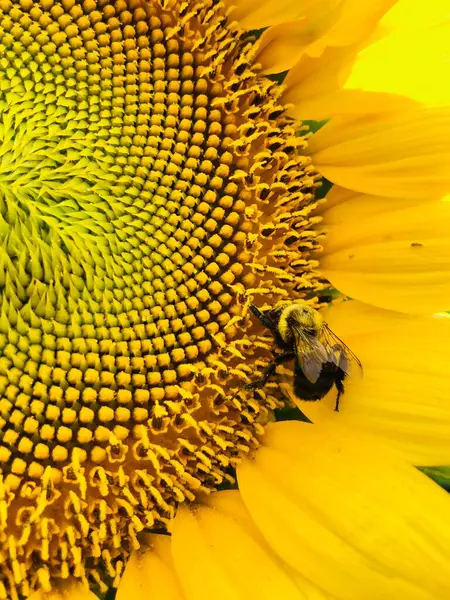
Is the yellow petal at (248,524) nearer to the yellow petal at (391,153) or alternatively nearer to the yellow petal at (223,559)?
the yellow petal at (223,559)

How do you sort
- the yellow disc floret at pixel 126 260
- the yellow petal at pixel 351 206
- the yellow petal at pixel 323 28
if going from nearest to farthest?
the yellow disc floret at pixel 126 260 → the yellow petal at pixel 323 28 → the yellow petal at pixel 351 206

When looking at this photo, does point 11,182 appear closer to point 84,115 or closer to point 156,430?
point 84,115

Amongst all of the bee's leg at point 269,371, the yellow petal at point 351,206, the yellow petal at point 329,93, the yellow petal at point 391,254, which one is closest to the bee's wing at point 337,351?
the bee's leg at point 269,371

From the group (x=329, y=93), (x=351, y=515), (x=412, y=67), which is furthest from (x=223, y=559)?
(x=412, y=67)

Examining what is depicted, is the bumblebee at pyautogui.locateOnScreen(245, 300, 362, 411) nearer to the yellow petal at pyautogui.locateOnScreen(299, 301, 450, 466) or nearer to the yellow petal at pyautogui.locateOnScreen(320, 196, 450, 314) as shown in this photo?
the yellow petal at pyautogui.locateOnScreen(299, 301, 450, 466)

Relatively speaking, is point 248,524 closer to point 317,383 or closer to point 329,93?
Answer: point 317,383

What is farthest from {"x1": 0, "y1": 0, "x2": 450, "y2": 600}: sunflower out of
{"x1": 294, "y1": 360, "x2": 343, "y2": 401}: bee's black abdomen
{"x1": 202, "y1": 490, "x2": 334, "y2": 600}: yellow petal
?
{"x1": 294, "y1": 360, "x2": 343, "y2": 401}: bee's black abdomen

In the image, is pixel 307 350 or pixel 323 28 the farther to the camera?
pixel 323 28
